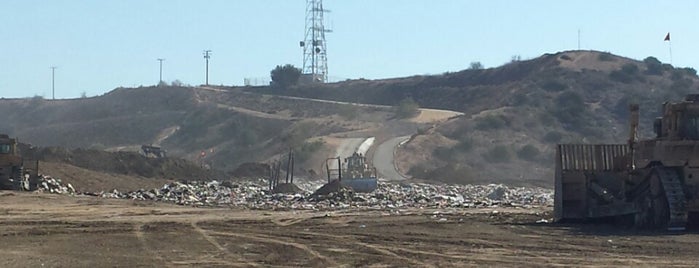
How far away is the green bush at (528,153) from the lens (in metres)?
82.9

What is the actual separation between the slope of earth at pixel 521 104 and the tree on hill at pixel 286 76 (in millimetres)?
3169

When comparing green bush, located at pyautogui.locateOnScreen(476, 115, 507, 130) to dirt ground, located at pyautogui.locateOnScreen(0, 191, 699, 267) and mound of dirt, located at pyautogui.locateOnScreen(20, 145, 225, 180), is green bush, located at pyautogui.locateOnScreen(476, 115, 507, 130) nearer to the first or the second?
mound of dirt, located at pyautogui.locateOnScreen(20, 145, 225, 180)

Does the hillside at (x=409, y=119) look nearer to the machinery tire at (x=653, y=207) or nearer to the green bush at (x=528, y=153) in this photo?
the green bush at (x=528, y=153)

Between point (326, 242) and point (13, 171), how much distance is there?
27.9 m

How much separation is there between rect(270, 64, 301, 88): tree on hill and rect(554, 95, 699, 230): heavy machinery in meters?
118

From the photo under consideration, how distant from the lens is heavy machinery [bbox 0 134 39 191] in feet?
147

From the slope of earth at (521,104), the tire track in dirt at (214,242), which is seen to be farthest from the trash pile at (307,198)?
the slope of earth at (521,104)

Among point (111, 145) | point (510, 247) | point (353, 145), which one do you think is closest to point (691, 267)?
point (510, 247)

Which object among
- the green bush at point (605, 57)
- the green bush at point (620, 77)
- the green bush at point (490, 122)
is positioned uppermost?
the green bush at point (605, 57)

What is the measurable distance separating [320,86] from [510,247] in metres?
121

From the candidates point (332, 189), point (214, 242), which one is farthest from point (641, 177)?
point (332, 189)

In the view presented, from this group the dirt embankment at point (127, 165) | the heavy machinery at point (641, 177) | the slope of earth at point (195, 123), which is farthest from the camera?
the slope of earth at point (195, 123)

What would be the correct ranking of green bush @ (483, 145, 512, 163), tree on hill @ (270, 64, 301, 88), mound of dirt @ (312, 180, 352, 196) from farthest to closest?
tree on hill @ (270, 64, 301, 88) < green bush @ (483, 145, 512, 163) < mound of dirt @ (312, 180, 352, 196)

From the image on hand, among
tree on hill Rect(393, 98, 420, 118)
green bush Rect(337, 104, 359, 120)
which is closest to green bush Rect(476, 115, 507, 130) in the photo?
tree on hill Rect(393, 98, 420, 118)
